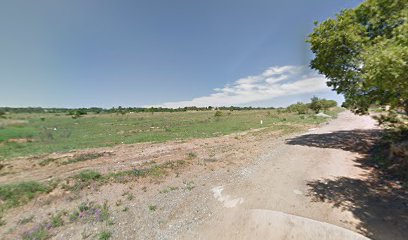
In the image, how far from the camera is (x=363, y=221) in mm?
4688

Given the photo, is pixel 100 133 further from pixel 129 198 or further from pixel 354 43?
pixel 354 43

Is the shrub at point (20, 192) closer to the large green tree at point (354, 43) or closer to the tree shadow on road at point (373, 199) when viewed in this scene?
the tree shadow on road at point (373, 199)

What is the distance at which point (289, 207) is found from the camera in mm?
5594

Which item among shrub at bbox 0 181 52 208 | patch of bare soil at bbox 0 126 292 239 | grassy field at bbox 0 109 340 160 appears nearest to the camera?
patch of bare soil at bbox 0 126 292 239

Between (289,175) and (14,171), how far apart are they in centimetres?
1506

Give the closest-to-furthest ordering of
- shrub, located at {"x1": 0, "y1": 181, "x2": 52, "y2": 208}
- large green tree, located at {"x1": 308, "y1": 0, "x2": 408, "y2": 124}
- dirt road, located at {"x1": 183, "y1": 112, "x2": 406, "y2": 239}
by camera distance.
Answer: dirt road, located at {"x1": 183, "y1": 112, "x2": 406, "y2": 239} < shrub, located at {"x1": 0, "y1": 181, "x2": 52, "y2": 208} < large green tree, located at {"x1": 308, "y1": 0, "x2": 408, "y2": 124}

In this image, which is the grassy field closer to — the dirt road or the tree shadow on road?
the dirt road

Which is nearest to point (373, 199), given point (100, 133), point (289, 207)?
point (289, 207)

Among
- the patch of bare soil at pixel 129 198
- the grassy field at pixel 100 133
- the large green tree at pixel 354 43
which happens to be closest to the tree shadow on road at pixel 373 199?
the large green tree at pixel 354 43

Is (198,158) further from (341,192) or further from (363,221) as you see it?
(363,221)

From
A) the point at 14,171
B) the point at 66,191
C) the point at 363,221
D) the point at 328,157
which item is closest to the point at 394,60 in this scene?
the point at 363,221

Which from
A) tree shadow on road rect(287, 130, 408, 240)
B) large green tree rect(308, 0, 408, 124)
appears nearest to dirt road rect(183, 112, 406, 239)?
tree shadow on road rect(287, 130, 408, 240)

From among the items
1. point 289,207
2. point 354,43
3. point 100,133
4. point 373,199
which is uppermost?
point 354,43

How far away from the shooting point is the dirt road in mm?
4363
